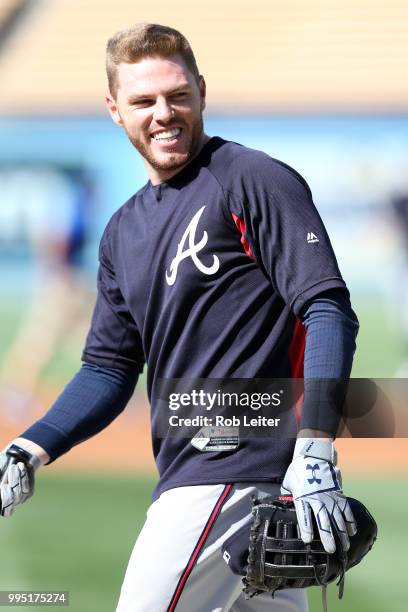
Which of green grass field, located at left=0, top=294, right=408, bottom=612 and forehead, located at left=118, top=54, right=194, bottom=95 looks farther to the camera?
green grass field, located at left=0, top=294, right=408, bottom=612

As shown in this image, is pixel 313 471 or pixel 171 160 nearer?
pixel 313 471

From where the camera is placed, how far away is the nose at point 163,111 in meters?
2.87

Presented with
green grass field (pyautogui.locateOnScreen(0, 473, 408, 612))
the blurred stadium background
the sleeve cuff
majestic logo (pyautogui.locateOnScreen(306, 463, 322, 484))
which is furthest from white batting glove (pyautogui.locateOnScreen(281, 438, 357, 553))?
the blurred stadium background

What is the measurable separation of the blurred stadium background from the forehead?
3.98 metres

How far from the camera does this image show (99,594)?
5.01 meters

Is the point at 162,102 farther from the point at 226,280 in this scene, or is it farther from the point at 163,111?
the point at 226,280

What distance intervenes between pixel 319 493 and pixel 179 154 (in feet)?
3.33

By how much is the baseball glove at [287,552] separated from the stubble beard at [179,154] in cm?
92

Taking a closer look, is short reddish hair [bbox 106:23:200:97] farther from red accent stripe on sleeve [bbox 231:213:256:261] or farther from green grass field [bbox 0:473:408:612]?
green grass field [bbox 0:473:408:612]

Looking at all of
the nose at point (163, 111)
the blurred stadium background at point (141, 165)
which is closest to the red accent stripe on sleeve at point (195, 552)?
the nose at point (163, 111)

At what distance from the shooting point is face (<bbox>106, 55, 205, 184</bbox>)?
114 inches

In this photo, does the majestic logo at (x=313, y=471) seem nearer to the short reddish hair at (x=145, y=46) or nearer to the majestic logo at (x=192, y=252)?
the majestic logo at (x=192, y=252)

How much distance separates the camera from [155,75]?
290cm

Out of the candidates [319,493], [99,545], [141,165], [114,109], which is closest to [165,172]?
[114,109]
